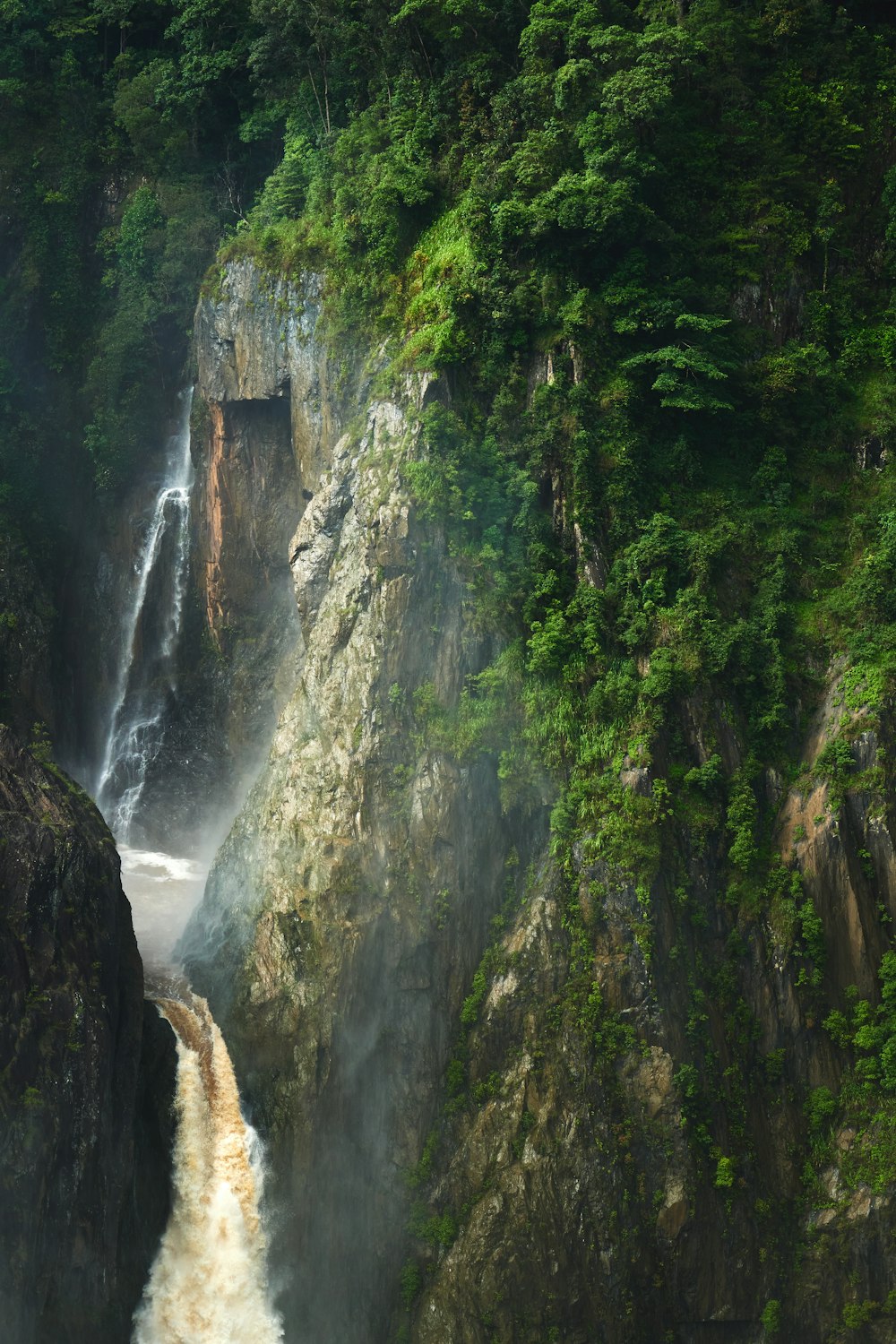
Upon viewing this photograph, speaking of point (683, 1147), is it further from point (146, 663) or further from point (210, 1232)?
point (146, 663)

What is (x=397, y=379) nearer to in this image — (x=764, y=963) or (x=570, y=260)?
(x=570, y=260)

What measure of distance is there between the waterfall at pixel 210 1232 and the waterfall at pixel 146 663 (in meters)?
12.9

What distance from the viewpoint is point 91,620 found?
1690 inches

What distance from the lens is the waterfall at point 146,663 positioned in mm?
41594

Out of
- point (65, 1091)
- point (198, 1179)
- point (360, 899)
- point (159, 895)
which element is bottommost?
point (198, 1179)

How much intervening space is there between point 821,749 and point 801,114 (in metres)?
15.8

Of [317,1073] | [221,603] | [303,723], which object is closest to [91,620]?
[221,603]

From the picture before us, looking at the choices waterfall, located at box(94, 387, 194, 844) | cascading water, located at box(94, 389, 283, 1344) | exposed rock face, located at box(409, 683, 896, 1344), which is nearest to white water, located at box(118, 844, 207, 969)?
cascading water, located at box(94, 389, 283, 1344)

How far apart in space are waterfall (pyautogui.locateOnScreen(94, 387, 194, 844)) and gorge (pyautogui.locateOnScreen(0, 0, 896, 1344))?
7533 mm

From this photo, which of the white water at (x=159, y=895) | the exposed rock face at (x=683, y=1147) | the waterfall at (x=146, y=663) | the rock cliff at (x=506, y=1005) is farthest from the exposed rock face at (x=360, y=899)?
the waterfall at (x=146, y=663)

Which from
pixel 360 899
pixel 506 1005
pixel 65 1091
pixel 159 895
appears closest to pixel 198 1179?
pixel 65 1091

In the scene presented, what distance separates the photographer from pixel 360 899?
2898 cm

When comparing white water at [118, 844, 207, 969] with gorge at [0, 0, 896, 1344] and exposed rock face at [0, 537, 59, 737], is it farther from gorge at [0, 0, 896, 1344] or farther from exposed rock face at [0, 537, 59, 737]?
exposed rock face at [0, 537, 59, 737]

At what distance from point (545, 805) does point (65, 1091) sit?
11480mm
